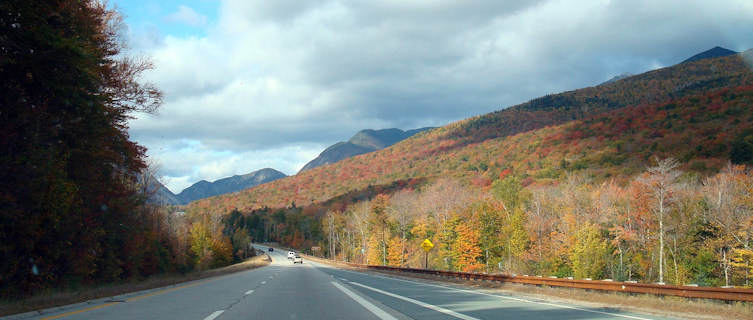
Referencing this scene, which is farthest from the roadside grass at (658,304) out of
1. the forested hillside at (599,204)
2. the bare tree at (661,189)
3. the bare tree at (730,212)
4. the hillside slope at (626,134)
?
the hillside slope at (626,134)

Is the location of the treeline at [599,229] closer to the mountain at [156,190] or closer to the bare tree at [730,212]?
the bare tree at [730,212]

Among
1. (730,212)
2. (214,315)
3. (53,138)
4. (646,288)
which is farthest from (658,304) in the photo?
(730,212)

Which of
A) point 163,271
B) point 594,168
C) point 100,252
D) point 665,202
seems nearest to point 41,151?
point 100,252

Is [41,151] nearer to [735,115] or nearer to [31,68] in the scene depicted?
[31,68]

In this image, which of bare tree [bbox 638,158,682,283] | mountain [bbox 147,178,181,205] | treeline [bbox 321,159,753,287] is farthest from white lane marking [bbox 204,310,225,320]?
bare tree [bbox 638,158,682,283]

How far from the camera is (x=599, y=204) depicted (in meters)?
63.1

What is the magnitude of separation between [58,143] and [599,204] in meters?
60.8

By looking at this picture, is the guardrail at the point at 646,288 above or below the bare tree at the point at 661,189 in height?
below

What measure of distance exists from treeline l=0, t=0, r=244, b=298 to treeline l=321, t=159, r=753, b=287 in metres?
42.9

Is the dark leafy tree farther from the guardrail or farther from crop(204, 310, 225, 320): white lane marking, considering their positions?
the guardrail

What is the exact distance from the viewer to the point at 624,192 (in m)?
64.4

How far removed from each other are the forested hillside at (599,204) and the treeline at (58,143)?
43.5 m

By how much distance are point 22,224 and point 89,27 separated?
750 cm

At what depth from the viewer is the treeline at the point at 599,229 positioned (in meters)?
46.3
